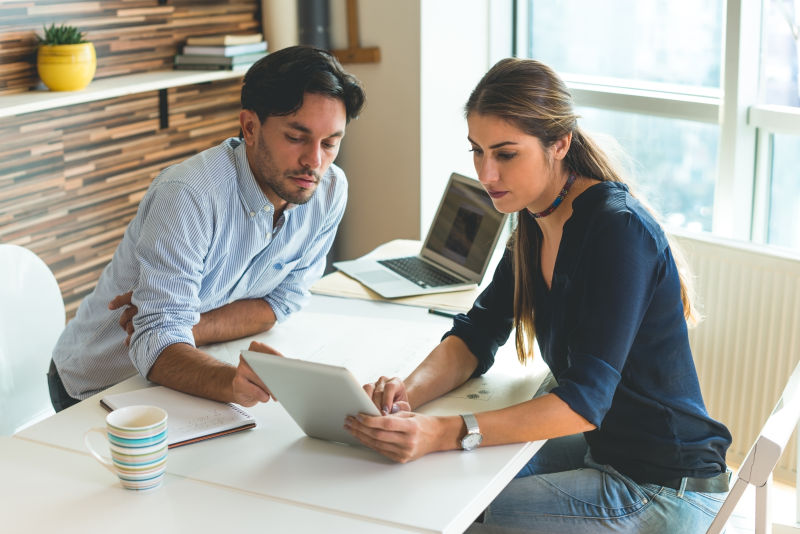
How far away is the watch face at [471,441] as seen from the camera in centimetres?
155

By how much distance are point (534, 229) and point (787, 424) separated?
0.65m

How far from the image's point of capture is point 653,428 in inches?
67.1

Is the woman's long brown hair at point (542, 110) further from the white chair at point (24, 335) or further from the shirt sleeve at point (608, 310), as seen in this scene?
the white chair at point (24, 335)

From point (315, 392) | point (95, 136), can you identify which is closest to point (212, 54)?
point (95, 136)

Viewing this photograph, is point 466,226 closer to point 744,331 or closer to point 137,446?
point 744,331

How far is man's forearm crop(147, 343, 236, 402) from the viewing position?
169 centimetres

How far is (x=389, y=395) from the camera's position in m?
1.68

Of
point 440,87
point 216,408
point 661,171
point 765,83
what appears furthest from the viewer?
point 440,87

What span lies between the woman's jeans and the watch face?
17 cm

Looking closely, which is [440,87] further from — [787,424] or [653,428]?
[787,424]

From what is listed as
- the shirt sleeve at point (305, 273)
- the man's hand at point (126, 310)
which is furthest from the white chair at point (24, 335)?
the shirt sleeve at point (305, 273)

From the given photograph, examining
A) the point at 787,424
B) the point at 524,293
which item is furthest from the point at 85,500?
the point at 787,424

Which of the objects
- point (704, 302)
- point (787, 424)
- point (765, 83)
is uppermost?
point (765, 83)

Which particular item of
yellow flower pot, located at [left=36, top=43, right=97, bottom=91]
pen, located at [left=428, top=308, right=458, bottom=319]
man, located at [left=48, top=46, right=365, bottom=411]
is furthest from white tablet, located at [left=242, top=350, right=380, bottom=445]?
yellow flower pot, located at [left=36, top=43, right=97, bottom=91]
